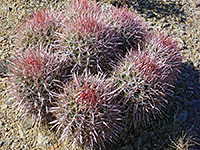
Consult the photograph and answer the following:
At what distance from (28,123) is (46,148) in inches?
15.6

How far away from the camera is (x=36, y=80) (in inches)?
82.6

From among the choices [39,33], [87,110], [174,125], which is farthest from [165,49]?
[39,33]

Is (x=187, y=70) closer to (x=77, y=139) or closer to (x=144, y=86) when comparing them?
(x=144, y=86)

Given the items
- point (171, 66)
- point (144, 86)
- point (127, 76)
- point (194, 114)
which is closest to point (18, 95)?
point (127, 76)

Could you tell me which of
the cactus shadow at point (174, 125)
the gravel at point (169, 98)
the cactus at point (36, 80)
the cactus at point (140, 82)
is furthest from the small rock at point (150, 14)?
the cactus at point (36, 80)

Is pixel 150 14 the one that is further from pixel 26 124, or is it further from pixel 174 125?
pixel 26 124

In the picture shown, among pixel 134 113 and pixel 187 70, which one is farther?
pixel 187 70

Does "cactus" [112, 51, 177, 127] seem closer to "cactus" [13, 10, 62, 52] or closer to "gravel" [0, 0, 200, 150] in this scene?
"gravel" [0, 0, 200, 150]

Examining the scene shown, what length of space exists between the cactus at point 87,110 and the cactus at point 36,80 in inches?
6.3

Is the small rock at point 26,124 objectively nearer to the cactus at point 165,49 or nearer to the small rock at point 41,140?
the small rock at point 41,140

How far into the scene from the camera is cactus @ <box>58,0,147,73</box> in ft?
7.29

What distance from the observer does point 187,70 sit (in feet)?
11.0

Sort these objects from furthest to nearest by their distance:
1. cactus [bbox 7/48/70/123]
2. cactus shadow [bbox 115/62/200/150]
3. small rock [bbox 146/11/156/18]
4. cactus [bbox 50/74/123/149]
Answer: small rock [bbox 146/11/156/18] → cactus shadow [bbox 115/62/200/150] → cactus [bbox 7/48/70/123] → cactus [bbox 50/74/123/149]

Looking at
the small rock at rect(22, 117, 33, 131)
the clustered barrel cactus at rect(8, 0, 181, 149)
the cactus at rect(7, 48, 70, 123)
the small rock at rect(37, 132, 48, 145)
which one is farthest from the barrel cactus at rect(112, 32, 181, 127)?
the small rock at rect(22, 117, 33, 131)
